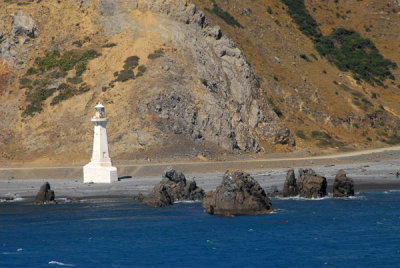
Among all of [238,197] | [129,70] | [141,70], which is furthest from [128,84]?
[238,197]

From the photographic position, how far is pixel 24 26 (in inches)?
3757

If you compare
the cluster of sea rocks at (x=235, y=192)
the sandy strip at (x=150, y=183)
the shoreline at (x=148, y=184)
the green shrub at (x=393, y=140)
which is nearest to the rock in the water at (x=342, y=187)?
the cluster of sea rocks at (x=235, y=192)

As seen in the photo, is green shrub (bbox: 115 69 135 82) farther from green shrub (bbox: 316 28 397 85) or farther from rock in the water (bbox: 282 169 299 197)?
green shrub (bbox: 316 28 397 85)

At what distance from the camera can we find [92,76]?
289 ft

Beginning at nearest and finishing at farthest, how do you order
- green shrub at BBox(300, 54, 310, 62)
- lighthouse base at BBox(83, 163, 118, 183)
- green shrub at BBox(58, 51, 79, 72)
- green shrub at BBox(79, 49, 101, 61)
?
lighthouse base at BBox(83, 163, 118, 183)
green shrub at BBox(79, 49, 101, 61)
green shrub at BBox(58, 51, 79, 72)
green shrub at BBox(300, 54, 310, 62)

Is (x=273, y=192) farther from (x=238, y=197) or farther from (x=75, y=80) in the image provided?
(x=75, y=80)

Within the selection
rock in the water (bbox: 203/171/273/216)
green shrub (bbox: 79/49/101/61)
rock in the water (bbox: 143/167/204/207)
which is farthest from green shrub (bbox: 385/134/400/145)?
rock in the water (bbox: 203/171/273/216)

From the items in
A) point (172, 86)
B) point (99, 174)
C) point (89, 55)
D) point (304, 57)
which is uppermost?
point (304, 57)

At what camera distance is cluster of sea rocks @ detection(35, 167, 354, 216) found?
157 ft

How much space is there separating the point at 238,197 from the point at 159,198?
8.13 m

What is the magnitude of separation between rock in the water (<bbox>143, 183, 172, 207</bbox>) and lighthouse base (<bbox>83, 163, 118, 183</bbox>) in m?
10.6

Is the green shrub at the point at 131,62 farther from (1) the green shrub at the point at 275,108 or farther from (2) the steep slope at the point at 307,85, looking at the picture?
(1) the green shrub at the point at 275,108

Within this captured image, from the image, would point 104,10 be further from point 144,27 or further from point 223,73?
point 223,73

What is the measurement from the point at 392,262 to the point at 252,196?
45.2ft
